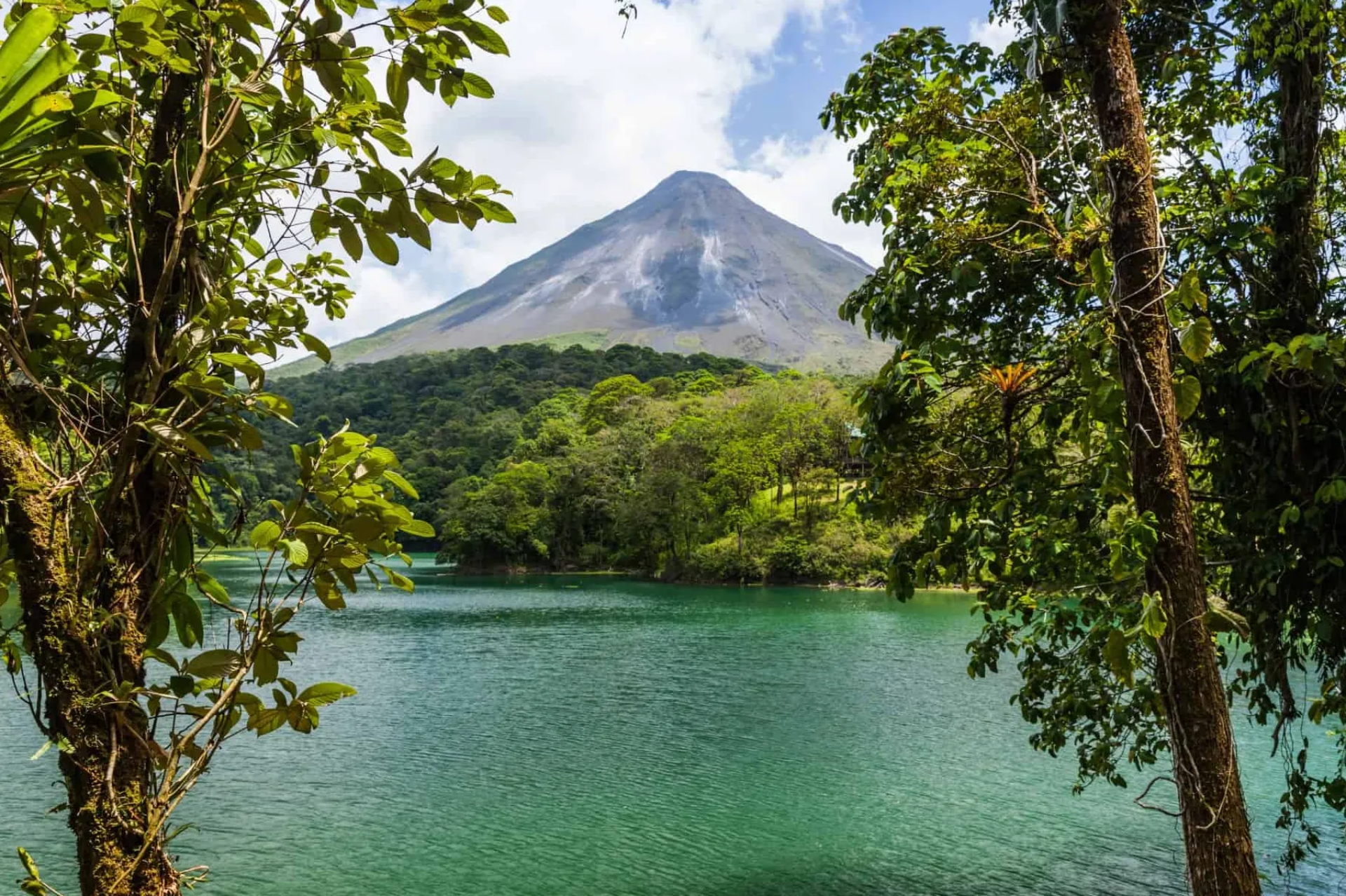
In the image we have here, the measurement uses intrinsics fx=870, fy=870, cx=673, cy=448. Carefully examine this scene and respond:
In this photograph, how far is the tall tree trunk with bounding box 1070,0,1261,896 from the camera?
2223 millimetres

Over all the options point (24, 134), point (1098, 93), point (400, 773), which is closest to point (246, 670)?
point (24, 134)

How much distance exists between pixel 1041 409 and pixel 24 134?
12.0ft

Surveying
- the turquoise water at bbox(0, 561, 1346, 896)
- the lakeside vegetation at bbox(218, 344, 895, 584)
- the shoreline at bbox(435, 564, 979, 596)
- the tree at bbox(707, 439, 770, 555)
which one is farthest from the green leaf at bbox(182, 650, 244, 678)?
the tree at bbox(707, 439, 770, 555)

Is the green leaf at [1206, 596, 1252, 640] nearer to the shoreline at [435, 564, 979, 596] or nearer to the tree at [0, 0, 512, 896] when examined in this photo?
the tree at [0, 0, 512, 896]

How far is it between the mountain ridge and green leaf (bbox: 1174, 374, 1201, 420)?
111 m

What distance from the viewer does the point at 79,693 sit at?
860 mm

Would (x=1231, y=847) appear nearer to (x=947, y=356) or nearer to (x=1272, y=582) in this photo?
(x=1272, y=582)

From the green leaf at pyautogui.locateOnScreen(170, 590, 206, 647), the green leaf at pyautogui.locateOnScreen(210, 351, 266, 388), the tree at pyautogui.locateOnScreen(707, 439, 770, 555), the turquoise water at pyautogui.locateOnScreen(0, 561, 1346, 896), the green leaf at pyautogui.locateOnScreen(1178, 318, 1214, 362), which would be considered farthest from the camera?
the tree at pyautogui.locateOnScreen(707, 439, 770, 555)

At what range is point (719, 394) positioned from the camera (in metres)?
45.8

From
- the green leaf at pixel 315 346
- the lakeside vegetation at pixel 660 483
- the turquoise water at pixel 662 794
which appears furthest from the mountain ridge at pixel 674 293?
the green leaf at pixel 315 346

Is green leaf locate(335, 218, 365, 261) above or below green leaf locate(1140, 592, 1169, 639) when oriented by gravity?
above

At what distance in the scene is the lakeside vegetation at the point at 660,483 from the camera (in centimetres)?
3581

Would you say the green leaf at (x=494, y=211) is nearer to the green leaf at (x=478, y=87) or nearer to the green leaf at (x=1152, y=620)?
the green leaf at (x=478, y=87)

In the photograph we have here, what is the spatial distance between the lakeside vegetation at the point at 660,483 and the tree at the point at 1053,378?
22.2 metres
